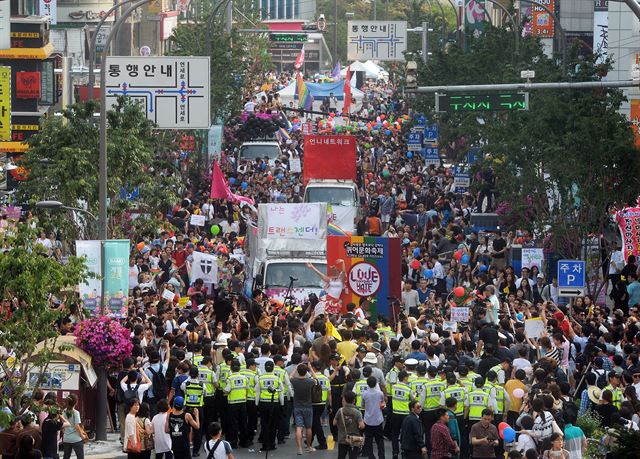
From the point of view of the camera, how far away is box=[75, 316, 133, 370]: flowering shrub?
925 inches

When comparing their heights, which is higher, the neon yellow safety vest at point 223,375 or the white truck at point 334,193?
the white truck at point 334,193

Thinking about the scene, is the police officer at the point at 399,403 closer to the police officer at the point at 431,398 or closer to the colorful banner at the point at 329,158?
the police officer at the point at 431,398

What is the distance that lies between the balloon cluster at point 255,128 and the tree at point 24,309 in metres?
36.9

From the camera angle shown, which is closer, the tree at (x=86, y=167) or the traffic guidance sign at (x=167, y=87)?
the tree at (x=86, y=167)

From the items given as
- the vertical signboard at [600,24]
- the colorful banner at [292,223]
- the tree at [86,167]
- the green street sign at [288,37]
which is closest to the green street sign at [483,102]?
the colorful banner at [292,223]

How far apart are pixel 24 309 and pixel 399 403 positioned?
507 cm

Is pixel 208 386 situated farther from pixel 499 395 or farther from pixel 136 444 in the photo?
pixel 499 395

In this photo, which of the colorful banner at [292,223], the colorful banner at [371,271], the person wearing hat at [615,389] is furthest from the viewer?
the colorful banner at [292,223]

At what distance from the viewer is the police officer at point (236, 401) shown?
74.9 feet

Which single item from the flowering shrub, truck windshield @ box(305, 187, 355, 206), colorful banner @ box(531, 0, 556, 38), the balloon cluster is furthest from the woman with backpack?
colorful banner @ box(531, 0, 556, 38)

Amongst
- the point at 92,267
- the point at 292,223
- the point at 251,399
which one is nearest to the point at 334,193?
the point at 292,223

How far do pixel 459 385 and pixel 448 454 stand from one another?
1.47 metres

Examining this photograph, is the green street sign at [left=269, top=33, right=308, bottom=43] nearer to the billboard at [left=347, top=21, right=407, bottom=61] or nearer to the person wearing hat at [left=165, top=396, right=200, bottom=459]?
the billboard at [left=347, top=21, right=407, bottom=61]

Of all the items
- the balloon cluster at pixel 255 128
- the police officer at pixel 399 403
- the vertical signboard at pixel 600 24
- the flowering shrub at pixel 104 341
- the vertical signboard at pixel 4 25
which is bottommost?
the police officer at pixel 399 403
